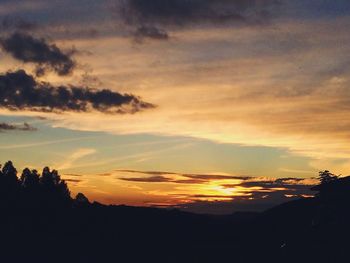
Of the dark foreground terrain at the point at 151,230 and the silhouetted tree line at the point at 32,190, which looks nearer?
the dark foreground terrain at the point at 151,230

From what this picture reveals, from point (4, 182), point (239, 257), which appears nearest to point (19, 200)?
point (4, 182)

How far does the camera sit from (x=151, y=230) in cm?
11550

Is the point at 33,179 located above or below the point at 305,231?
above

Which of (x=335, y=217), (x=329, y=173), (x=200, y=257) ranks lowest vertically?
(x=200, y=257)

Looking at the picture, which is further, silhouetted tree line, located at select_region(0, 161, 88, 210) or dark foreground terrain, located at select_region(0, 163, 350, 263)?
silhouetted tree line, located at select_region(0, 161, 88, 210)

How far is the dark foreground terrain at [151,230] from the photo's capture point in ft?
198

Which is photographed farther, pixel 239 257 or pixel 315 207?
pixel 239 257

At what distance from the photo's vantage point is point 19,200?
11656 cm

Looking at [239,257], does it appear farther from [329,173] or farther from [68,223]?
[68,223]

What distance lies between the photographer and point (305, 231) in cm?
6362

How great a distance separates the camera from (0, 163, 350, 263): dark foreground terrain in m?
60.3

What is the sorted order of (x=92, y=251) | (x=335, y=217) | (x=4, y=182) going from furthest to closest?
(x=4, y=182), (x=92, y=251), (x=335, y=217)

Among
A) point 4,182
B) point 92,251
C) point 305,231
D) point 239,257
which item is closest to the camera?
point 305,231

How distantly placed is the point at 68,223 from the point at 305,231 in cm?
6431
